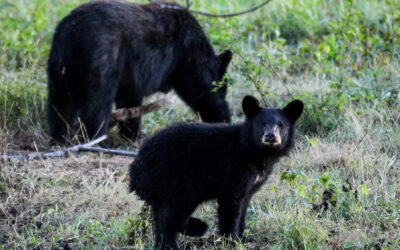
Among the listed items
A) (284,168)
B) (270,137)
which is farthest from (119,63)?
(270,137)

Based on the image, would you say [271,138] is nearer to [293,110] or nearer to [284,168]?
[293,110]

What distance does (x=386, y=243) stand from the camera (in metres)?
4.58

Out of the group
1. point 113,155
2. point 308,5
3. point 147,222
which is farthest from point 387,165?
point 308,5

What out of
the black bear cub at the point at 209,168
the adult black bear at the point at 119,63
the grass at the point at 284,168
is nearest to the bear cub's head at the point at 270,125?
the black bear cub at the point at 209,168

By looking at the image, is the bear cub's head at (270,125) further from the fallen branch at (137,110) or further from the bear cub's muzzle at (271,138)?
the fallen branch at (137,110)

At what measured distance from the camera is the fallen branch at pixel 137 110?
761 centimetres

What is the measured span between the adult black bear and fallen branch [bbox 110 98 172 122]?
0.17 meters

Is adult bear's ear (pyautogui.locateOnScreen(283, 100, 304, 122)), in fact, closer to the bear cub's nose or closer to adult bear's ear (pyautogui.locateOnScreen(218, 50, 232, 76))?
the bear cub's nose

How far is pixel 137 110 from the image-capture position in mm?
7676

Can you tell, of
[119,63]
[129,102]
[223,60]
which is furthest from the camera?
[223,60]

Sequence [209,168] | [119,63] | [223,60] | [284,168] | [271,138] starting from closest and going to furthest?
[271,138] → [209,168] → [284,168] → [119,63] → [223,60]

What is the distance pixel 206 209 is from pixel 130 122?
8.57ft

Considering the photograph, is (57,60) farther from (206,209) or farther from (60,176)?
(206,209)

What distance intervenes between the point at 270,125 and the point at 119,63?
302 centimetres
